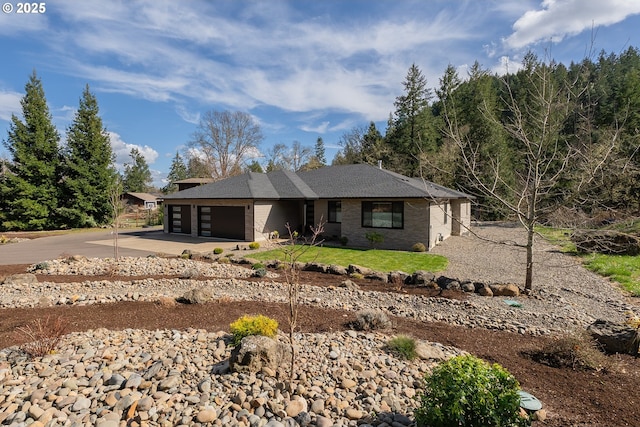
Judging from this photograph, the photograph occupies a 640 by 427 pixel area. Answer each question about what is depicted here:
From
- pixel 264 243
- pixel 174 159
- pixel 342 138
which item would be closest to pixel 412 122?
pixel 342 138

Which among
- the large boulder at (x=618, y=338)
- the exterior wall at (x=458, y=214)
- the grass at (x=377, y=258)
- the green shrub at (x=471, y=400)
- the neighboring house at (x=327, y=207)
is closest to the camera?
the green shrub at (x=471, y=400)

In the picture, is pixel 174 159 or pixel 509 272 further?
pixel 174 159

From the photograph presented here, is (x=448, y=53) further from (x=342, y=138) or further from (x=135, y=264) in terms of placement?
(x=342, y=138)

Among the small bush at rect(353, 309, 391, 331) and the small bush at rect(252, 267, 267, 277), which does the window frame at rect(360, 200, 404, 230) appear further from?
the small bush at rect(353, 309, 391, 331)

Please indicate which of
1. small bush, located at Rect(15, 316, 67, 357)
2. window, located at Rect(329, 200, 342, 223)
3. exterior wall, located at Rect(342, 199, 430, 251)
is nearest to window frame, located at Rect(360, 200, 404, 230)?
exterior wall, located at Rect(342, 199, 430, 251)

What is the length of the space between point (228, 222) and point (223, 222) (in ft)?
1.42

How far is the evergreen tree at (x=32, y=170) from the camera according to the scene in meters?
26.5

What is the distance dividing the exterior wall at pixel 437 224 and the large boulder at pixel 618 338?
9.76 m

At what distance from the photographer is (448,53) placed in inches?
374

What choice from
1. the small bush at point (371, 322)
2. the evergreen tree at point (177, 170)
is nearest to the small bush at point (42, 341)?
the small bush at point (371, 322)

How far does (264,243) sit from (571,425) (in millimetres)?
15540

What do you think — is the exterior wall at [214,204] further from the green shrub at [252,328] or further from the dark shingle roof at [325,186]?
the green shrub at [252,328]

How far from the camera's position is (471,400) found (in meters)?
2.81

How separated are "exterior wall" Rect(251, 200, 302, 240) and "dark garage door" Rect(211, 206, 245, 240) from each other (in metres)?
1.05
